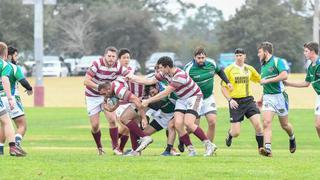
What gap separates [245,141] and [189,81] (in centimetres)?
971

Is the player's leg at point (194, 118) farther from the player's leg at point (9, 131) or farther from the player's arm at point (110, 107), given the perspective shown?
the player's leg at point (9, 131)

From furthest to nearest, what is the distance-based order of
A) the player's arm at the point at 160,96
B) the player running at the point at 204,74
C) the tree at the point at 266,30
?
the tree at the point at 266,30
the player running at the point at 204,74
the player's arm at the point at 160,96

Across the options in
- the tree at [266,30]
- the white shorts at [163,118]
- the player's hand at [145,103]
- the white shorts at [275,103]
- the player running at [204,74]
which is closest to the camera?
the player's hand at [145,103]

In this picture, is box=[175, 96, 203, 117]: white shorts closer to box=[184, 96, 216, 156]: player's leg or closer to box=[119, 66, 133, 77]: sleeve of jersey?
box=[184, 96, 216, 156]: player's leg

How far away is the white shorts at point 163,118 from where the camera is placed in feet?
57.3

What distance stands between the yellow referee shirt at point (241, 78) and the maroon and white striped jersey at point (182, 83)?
1.51 m

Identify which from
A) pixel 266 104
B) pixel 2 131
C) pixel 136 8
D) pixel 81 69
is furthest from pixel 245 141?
pixel 136 8

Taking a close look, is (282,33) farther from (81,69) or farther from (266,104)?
(266,104)

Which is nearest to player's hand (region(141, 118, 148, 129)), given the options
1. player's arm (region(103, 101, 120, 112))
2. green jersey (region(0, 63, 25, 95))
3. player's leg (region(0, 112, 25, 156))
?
player's arm (region(103, 101, 120, 112))

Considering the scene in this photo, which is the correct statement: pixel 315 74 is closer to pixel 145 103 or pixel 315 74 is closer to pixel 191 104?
pixel 191 104

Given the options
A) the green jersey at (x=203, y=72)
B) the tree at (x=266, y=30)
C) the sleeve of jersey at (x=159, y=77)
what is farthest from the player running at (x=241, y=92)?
the tree at (x=266, y=30)

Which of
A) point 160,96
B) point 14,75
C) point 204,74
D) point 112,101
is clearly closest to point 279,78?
point 204,74

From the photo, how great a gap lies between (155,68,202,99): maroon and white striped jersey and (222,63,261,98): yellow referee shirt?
1.51 m

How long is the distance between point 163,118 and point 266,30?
69.3m
